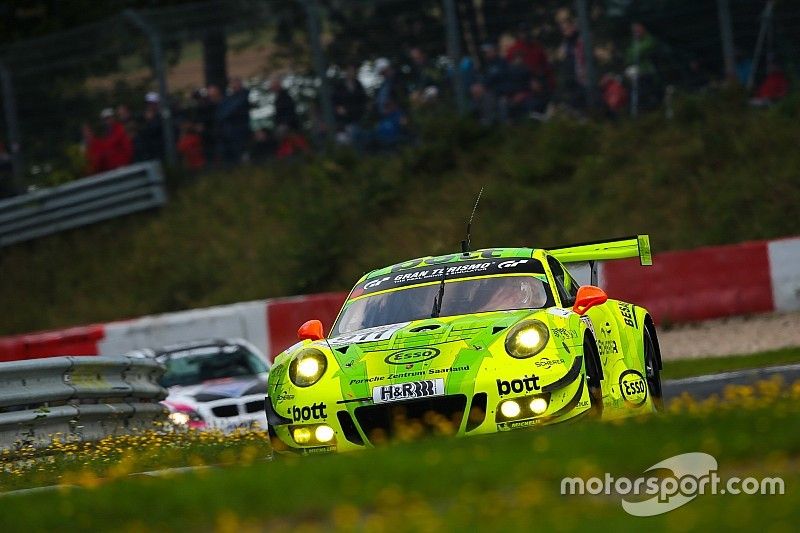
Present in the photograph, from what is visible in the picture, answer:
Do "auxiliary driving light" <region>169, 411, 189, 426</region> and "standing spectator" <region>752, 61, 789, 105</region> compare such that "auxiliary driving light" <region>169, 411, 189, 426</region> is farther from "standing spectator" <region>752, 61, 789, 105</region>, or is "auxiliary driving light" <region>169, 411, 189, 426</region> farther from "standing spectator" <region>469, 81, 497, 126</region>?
"standing spectator" <region>752, 61, 789, 105</region>

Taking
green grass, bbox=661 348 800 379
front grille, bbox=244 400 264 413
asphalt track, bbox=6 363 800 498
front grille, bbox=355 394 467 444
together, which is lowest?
green grass, bbox=661 348 800 379

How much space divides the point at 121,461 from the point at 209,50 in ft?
47.9

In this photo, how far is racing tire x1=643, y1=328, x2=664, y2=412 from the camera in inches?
417

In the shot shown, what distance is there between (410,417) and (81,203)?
59.9 feet

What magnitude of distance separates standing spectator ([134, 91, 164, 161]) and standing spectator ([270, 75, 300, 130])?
2088mm

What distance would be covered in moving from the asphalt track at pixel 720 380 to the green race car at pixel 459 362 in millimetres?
2838

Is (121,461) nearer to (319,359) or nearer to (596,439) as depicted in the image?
(319,359)

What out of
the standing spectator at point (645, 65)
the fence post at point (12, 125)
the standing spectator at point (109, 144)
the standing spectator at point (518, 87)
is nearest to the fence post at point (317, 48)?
the standing spectator at point (518, 87)

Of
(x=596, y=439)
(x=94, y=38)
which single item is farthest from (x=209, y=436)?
(x=94, y=38)

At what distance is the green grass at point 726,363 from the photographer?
49.8 ft

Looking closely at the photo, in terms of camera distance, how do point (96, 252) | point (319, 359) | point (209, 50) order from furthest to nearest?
point (96, 252) < point (209, 50) < point (319, 359)

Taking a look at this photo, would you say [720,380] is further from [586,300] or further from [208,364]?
[208,364]

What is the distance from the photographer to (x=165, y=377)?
50.6 ft

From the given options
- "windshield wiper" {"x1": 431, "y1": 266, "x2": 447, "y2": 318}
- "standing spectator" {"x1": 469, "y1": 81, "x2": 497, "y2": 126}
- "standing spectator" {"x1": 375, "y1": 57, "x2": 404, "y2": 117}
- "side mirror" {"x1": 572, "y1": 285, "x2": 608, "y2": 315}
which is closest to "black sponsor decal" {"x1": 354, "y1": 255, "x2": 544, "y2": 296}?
"windshield wiper" {"x1": 431, "y1": 266, "x2": 447, "y2": 318}
